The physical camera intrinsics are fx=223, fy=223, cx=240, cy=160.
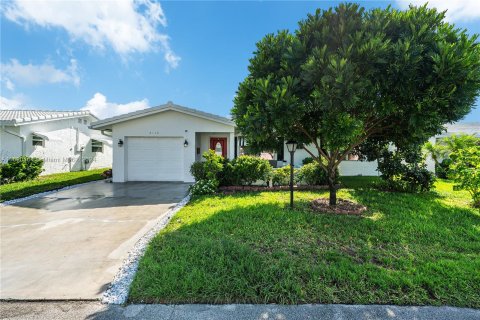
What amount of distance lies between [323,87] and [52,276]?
5.90 m

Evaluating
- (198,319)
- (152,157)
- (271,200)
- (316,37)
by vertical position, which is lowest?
(198,319)

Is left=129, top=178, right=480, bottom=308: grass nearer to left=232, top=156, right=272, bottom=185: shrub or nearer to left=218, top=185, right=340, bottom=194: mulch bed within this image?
left=218, top=185, right=340, bottom=194: mulch bed

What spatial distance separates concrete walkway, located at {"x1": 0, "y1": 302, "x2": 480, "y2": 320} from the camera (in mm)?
2537

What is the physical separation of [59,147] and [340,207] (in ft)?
61.5

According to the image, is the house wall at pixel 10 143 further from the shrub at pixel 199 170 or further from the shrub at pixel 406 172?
the shrub at pixel 406 172

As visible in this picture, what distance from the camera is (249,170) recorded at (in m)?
9.30

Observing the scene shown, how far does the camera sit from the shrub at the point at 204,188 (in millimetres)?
8609

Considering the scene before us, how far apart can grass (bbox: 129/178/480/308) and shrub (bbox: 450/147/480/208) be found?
77 centimetres

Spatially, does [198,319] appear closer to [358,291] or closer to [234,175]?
[358,291]

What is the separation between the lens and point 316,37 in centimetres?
542

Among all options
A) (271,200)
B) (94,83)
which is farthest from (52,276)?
(94,83)

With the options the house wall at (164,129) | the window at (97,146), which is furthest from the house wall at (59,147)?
the house wall at (164,129)

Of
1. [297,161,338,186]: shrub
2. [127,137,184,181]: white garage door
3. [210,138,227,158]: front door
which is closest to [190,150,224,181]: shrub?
[127,137,184,181]: white garage door

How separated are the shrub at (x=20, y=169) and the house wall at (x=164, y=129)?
4424 millimetres
